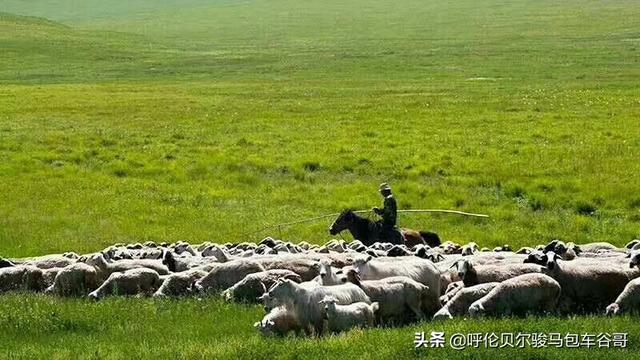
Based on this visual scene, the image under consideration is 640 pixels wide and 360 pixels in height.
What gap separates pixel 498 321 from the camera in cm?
1411

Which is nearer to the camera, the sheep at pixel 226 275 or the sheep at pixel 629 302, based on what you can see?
the sheep at pixel 629 302

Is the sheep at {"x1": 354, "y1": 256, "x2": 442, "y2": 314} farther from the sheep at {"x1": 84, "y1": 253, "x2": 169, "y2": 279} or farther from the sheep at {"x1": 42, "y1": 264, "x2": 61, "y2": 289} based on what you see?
the sheep at {"x1": 42, "y1": 264, "x2": 61, "y2": 289}

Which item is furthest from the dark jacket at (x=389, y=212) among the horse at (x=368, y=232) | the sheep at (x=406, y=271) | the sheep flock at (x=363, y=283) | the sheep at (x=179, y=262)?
the sheep at (x=406, y=271)

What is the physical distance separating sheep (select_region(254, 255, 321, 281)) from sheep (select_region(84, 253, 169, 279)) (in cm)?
213

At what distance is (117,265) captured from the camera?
19.1 metres

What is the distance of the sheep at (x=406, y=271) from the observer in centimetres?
1686

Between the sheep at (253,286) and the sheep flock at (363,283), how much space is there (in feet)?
0.06

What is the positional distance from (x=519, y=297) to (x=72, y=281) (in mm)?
8397

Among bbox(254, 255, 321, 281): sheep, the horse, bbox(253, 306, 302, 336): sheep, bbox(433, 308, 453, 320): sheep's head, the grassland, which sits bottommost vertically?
the grassland

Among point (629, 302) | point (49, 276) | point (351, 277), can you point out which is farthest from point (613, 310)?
point (49, 276)

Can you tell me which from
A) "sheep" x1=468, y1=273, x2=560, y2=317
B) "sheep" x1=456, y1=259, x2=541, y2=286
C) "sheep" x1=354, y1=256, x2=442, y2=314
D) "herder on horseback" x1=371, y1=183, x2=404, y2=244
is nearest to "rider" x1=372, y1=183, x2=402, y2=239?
"herder on horseback" x1=371, y1=183, x2=404, y2=244

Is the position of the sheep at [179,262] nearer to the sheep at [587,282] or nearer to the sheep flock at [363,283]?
the sheep flock at [363,283]

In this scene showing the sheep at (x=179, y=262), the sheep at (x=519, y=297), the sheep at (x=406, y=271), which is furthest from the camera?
the sheep at (x=179, y=262)

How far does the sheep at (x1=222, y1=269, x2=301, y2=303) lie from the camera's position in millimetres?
16672
